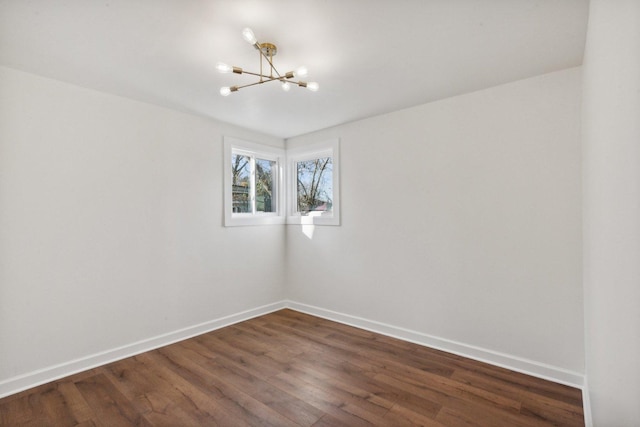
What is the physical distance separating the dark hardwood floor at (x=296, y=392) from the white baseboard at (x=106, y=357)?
71 mm

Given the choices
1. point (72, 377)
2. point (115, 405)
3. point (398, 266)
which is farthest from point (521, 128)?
point (72, 377)

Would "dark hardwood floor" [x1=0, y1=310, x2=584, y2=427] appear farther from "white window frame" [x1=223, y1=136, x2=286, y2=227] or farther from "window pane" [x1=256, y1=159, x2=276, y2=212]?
"window pane" [x1=256, y1=159, x2=276, y2=212]

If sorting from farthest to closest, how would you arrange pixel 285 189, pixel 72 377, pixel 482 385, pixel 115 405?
pixel 285 189 → pixel 72 377 → pixel 482 385 → pixel 115 405

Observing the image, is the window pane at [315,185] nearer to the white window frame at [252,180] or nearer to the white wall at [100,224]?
the white window frame at [252,180]

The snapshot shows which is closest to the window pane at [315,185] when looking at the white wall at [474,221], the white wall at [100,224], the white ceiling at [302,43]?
the white wall at [474,221]

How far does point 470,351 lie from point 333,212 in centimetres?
202

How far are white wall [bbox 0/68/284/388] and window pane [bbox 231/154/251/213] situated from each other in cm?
31

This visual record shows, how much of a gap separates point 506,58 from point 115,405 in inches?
144

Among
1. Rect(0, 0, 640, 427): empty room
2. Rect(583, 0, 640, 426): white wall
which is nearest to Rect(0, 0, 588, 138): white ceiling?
Rect(0, 0, 640, 427): empty room

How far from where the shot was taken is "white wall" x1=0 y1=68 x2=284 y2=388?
222cm

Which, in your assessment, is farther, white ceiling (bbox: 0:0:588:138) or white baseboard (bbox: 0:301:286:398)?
white baseboard (bbox: 0:301:286:398)

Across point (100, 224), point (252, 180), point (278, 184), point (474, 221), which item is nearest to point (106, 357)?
point (100, 224)

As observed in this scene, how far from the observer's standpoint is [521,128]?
242cm

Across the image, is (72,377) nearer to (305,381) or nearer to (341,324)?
(305,381)
